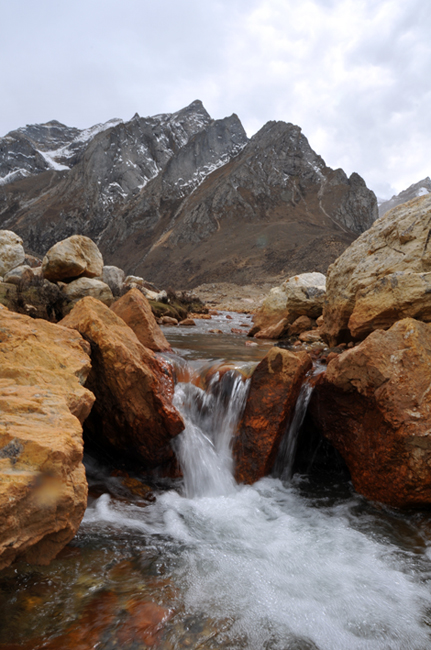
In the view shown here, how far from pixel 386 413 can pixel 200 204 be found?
3212 inches

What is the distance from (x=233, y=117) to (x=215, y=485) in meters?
124

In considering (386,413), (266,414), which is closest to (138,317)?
(266,414)

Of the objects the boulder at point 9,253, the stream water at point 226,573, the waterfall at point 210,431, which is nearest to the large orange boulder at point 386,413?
the stream water at point 226,573

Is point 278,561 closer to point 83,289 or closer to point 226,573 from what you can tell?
point 226,573

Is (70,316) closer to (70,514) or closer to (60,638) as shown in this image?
(70,514)

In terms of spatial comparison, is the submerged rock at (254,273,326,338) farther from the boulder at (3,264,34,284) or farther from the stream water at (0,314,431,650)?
the boulder at (3,264,34,284)

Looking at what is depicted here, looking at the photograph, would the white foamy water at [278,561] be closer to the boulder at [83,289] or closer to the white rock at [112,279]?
the boulder at [83,289]

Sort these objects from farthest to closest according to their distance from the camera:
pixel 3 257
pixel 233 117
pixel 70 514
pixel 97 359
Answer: pixel 233 117, pixel 3 257, pixel 97 359, pixel 70 514

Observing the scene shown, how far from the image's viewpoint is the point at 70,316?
4762 mm

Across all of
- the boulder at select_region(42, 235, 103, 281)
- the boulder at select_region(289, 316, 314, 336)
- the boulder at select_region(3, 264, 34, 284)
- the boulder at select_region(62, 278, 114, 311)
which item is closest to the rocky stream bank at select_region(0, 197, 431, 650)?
the boulder at select_region(289, 316, 314, 336)

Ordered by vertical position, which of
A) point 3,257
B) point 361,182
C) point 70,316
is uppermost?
point 361,182

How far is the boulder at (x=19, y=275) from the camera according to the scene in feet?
39.8

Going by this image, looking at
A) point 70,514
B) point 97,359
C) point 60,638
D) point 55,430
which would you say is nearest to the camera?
point 60,638

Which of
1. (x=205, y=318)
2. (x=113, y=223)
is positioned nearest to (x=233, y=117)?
(x=113, y=223)
